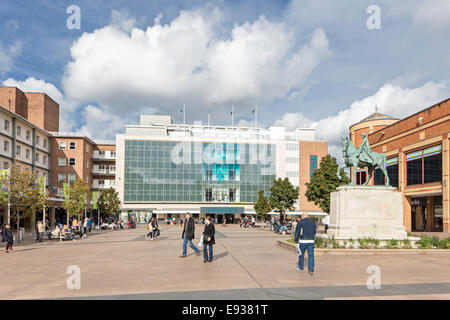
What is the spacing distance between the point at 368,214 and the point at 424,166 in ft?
81.7

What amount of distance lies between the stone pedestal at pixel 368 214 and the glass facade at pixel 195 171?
60.9m

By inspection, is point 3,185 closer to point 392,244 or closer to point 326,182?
point 392,244

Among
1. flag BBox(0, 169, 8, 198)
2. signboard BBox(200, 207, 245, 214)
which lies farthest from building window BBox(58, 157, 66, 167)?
flag BBox(0, 169, 8, 198)

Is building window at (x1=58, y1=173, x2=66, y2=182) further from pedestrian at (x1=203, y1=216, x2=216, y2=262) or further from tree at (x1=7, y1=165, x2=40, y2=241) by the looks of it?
pedestrian at (x1=203, y1=216, x2=216, y2=262)

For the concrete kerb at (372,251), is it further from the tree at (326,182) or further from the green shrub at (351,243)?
the tree at (326,182)

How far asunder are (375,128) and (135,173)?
154 ft

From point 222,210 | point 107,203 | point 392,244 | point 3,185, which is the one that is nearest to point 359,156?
point 392,244

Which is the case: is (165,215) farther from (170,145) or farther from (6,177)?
(6,177)

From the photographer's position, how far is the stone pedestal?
16844 mm
